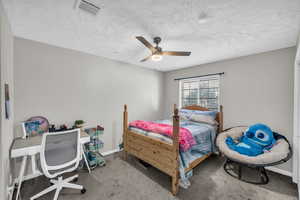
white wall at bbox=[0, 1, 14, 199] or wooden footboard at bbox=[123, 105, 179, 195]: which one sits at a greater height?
white wall at bbox=[0, 1, 14, 199]

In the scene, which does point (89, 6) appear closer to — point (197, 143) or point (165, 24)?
point (165, 24)

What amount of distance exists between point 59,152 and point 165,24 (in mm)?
2301

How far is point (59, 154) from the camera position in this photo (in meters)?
1.67

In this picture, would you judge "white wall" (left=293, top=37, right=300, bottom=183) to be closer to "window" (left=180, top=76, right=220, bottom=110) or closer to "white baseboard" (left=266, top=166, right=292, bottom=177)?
"white baseboard" (left=266, top=166, right=292, bottom=177)

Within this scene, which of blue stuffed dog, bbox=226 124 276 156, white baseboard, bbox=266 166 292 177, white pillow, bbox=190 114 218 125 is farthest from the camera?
white pillow, bbox=190 114 218 125

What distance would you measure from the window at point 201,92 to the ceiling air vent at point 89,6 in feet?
10.5

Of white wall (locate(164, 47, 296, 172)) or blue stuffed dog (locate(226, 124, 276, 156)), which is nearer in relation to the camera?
blue stuffed dog (locate(226, 124, 276, 156))

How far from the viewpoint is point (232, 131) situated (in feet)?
8.93

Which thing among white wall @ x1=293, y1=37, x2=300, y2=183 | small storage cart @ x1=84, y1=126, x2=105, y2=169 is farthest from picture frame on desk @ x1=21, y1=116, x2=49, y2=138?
white wall @ x1=293, y1=37, x2=300, y2=183

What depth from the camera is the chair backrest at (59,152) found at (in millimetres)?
1556

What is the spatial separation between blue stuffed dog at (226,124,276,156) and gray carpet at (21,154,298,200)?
540 mm

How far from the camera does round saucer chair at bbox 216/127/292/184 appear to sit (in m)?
1.92

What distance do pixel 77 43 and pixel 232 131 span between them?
3.71 meters

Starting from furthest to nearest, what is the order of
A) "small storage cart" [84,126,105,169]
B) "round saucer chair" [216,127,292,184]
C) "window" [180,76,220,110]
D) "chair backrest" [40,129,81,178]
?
"window" [180,76,220,110] < "small storage cart" [84,126,105,169] < "round saucer chair" [216,127,292,184] < "chair backrest" [40,129,81,178]
